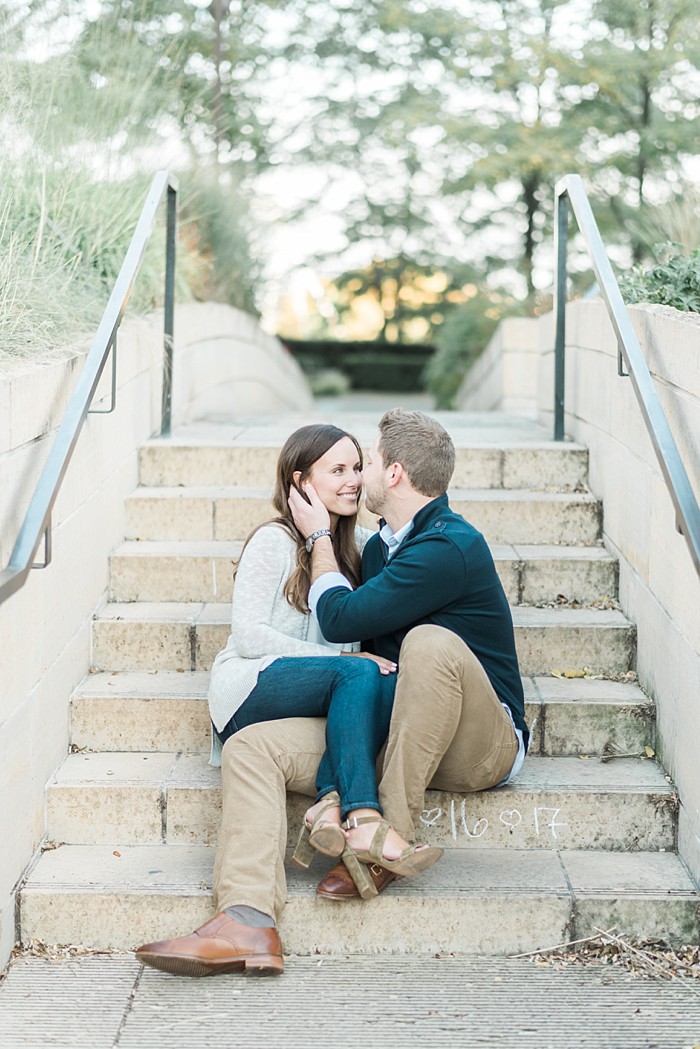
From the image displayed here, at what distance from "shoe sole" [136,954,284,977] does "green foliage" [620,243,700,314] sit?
2385 millimetres

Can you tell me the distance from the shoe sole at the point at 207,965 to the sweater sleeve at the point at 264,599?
77 cm

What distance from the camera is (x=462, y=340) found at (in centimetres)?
1216

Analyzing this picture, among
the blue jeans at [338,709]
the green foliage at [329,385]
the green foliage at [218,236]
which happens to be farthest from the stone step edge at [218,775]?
the green foliage at [329,385]

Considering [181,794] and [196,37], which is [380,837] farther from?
[196,37]

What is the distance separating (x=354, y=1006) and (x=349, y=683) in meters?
0.73

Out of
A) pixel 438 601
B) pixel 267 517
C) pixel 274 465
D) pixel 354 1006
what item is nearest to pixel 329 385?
pixel 274 465

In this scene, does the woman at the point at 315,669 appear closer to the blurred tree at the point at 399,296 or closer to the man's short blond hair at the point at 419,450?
the man's short blond hair at the point at 419,450

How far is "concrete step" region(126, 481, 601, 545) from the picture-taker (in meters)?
4.23

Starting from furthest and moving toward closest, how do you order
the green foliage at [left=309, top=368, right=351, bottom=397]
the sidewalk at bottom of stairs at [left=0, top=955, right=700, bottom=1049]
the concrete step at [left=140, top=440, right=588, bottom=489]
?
the green foliage at [left=309, top=368, right=351, bottom=397] < the concrete step at [left=140, top=440, right=588, bottom=489] < the sidewalk at bottom of stairs at [left=0, top=955, right=700, bottom=1049]

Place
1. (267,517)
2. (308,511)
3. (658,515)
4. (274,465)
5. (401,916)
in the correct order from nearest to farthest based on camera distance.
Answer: (401,916) → (308,511) → (658,515) → (267,517) → (274,465)

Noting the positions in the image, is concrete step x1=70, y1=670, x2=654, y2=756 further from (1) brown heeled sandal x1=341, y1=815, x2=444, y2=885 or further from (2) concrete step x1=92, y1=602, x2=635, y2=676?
(1) brown heeled sandal x1=341, y1=815, x2=444, y2=885

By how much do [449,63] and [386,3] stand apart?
98 cm

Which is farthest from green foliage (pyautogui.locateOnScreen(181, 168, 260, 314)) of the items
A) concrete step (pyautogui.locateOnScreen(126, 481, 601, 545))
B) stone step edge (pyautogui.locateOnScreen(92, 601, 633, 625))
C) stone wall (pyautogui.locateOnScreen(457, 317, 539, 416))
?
stone step edge (pyautogui.locateOnScreen(92, 601, 633, 625))

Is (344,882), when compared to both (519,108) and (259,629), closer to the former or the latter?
(259,629)
